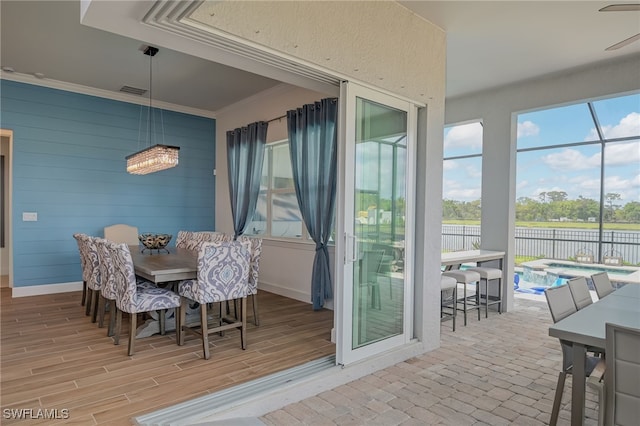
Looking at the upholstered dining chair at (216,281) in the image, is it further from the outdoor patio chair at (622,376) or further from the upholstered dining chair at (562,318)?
the outdoor patio chair at (622,376)

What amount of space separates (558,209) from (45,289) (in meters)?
9.25

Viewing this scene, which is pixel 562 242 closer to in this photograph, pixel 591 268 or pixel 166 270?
pixel 591 268

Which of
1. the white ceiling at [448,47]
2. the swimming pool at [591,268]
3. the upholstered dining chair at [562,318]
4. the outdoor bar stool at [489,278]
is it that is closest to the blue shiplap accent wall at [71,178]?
the white ceiling at [448,47]

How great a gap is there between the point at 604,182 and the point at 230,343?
258 inches

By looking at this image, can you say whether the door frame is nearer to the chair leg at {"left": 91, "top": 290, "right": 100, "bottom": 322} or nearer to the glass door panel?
the glass door panel

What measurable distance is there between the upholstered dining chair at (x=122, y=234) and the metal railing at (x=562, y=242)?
6.81m

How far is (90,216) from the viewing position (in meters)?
5.94

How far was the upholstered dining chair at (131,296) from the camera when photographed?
3.23 metres

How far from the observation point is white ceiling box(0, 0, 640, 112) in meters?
3.36

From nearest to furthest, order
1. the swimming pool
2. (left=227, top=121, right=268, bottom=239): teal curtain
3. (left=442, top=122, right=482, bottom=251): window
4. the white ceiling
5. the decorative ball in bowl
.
Result: the white ceiling → the decorative ball in bowl → (left=227, top=121, right=268, bottom=239): teal curtain → the swimming pool → (left=442, top=122, right=482, bottom=251): window

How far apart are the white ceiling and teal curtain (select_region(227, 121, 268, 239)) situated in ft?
2.26

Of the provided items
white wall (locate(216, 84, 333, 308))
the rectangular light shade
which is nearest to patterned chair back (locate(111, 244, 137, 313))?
the rectangular light shade

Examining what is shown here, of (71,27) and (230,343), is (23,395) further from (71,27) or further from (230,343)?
(71,27)

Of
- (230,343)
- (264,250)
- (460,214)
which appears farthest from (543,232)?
(230,343)
